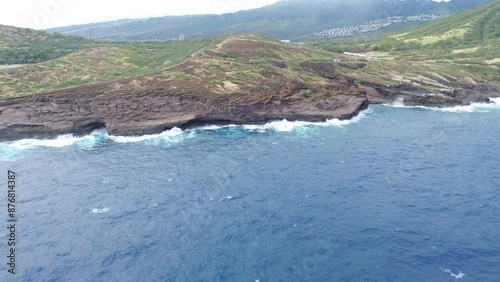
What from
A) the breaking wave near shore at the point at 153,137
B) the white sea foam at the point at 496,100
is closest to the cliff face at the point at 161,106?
the breaking wave near shore at the point at 153,137

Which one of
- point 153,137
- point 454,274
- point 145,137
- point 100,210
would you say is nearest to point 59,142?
point 145,137

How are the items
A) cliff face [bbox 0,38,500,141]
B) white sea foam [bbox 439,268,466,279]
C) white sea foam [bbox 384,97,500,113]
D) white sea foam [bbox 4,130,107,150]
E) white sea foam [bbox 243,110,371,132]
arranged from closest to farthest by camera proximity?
white sea foam [bbox 439,268,466,279] → white sea foam [bbox 4,130,107,150] → cliff face [bbox 0,38,500,141] → white sea foam [bbox 243,110,371,132] → white sea foam [bbox 384,97,500,113]

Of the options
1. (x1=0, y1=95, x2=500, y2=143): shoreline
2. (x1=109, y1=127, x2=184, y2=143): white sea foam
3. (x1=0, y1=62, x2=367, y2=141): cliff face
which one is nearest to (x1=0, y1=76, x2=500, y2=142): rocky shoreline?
(x1=0, y1=62, x2=367, y2=141): cliff face

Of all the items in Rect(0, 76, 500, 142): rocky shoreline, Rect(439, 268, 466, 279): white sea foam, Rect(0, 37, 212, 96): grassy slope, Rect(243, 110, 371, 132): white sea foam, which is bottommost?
Rect(439, 268, 466, 279): white sea foam

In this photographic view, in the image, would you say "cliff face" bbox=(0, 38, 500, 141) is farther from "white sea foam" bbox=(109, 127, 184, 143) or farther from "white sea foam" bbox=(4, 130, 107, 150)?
"white sea foam" bbox=(4, 130, 107, 150)

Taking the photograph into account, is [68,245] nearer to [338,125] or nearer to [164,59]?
[338,125]

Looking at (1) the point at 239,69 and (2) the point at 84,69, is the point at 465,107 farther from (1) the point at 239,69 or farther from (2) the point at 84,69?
(2) the point at 84,69
